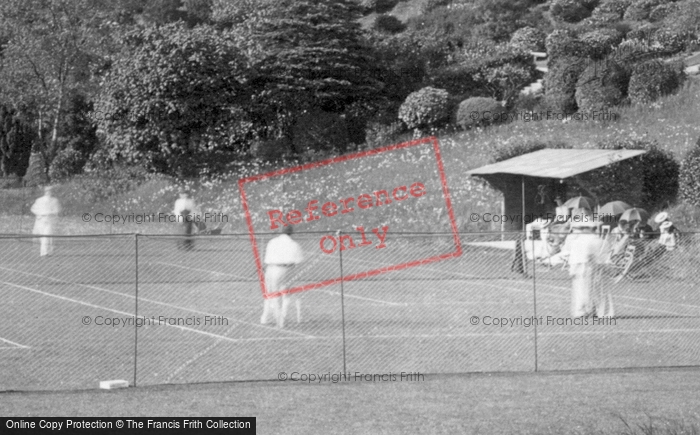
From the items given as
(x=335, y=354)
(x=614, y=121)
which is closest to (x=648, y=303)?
(x=335, y=354)

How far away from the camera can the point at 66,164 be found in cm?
4381

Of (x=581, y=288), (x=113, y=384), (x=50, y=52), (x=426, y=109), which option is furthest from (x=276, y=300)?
(x=50, y=52)

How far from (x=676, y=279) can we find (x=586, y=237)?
123 inches

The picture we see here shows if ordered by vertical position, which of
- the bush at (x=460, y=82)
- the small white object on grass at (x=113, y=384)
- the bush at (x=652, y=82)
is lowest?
the small white object on grass at (x=113, y=384)

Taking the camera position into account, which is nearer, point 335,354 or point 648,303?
point 335,354

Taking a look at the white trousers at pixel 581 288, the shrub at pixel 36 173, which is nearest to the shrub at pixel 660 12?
the shrub at pixel 36 173

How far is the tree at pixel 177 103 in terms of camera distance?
36.8 metres

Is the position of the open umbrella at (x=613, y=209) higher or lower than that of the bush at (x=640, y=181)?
lower

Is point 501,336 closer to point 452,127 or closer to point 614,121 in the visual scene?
point 614,121

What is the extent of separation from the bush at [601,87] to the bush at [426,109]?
14.0 feet

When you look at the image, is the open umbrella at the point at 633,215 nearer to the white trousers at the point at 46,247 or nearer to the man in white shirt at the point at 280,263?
the man in white shirt at the point at 280,263

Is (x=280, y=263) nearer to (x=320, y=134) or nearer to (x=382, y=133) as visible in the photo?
(x=382, y=133)

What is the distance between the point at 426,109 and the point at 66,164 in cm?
1580

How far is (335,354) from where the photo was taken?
46.3 ft
